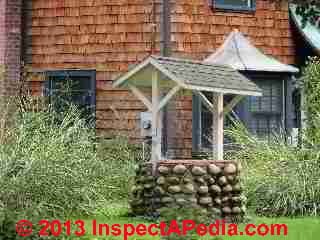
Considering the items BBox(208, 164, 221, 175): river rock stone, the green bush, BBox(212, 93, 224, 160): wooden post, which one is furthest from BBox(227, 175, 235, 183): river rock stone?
the green bush

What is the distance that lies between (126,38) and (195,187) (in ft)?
20.9

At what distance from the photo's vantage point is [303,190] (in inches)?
502

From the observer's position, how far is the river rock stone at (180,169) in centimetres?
1148

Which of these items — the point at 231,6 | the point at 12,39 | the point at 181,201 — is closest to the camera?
the point at 181,201

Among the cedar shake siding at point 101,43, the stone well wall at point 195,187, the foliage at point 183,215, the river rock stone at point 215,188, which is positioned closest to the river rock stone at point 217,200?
the stone well wall at point 195,187

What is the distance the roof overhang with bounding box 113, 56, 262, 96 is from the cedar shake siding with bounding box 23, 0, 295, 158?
4.39 metres

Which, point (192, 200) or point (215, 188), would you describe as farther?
point (215, 188)

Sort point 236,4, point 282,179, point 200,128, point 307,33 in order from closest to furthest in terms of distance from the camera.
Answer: point 282,179, point 200,128, point 236,4, point 307,33

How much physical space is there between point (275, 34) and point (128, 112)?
11.5 feet

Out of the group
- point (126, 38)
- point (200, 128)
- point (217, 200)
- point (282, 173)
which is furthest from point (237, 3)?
point (217, 200)

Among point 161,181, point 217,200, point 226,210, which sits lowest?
point 226,210

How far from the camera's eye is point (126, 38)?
56.5 ft

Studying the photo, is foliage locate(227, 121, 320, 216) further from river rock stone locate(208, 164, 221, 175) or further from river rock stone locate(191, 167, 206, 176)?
river rock stone locate(191, 167, 206, 176)

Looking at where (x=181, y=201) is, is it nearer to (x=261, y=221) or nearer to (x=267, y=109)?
(x=261, y=221)
